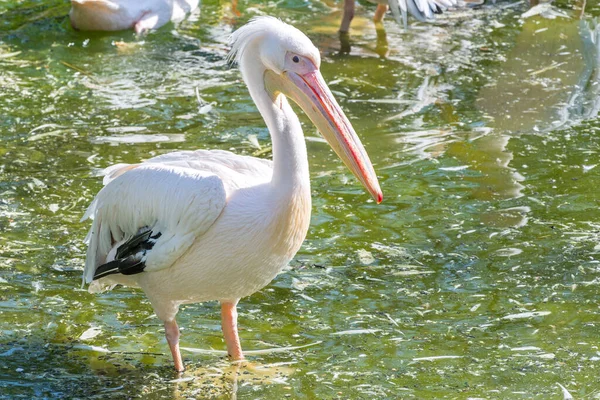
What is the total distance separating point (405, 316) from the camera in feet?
11.7

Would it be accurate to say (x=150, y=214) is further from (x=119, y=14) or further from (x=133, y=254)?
(x=119, y=14)

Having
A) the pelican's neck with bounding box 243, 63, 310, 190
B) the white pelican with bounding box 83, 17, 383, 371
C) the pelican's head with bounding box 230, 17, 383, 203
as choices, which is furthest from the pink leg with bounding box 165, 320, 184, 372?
the pelican's head with bounding box 230, 17, 383, 203

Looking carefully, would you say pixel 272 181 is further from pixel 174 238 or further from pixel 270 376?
pixel 270 376

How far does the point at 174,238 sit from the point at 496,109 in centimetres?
322

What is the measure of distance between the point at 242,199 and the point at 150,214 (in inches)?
13.4

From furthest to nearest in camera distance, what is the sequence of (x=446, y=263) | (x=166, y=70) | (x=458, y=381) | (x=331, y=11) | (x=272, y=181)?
(x=331, y=11), (x=166, y=70), (x=446, y=263), (x=458, y=381), (x=272, y=181)

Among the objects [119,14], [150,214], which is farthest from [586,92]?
[150,214]

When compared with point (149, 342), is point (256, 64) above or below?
above

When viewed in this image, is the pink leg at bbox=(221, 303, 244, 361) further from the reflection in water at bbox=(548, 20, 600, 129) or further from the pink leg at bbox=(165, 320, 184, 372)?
the reflection in water at bbox=(548, 20, 600, 129)

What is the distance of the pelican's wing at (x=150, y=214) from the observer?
9.50ft

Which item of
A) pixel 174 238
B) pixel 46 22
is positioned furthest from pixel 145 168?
pixel 46 22

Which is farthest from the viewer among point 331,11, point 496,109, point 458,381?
point 331,11

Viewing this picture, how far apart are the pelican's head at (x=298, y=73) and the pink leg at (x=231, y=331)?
2.20 ft

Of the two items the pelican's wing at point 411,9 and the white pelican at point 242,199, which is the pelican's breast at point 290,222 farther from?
the pelican's wing at point 411,9
